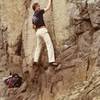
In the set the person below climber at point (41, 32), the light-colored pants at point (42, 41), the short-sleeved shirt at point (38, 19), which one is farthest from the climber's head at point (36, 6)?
the light-colored pants at point (42, 41)

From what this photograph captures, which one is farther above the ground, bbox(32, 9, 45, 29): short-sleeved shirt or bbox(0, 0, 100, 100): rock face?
bbox(32, 9, 45, 29): short-sleeved shirt

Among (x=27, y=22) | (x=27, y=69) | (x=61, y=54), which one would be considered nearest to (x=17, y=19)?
(x=27, y=22)

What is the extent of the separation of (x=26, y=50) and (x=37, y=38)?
1.68 meters

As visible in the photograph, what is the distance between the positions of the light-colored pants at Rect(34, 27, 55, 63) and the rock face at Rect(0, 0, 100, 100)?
0.22m

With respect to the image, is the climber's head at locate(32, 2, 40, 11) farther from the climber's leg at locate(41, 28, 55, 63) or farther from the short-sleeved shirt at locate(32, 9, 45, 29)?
the climber's leg at locate(41, 28, 55, 63)

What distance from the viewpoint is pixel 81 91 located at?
52.4ft

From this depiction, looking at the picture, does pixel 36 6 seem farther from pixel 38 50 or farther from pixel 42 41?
pixel 38 50

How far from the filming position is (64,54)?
17562 millimetres

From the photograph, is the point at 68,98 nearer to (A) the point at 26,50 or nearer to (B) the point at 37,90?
(B) the point at 37,90

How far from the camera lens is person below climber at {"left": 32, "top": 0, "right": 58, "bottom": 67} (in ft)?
58.1

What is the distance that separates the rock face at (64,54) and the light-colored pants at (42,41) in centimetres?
22

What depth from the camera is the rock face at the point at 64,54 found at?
16.4m

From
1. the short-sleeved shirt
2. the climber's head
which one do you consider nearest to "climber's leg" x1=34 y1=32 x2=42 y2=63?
the short-sleeved shirt

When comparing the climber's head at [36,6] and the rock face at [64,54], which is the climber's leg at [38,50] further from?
the climber's head at [36,6]
